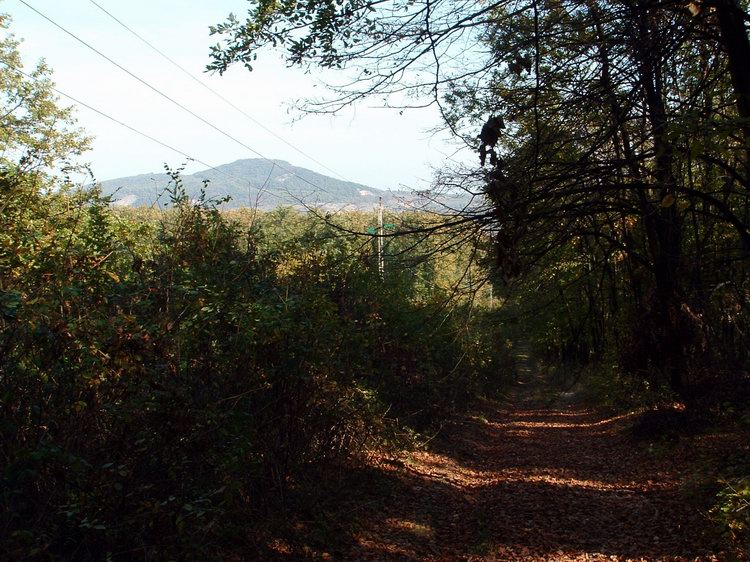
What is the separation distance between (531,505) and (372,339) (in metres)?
3.53

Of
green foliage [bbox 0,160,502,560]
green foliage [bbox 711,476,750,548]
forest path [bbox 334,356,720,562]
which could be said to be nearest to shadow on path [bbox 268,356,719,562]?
forest path [bbox 334,356,720,562]

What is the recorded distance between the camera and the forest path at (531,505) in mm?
7405

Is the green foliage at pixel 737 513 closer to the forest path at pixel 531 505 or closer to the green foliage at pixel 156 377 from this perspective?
the forest path at pixel 531 505

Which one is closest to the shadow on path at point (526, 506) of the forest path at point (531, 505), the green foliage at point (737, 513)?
the forest path at point (531, 505)

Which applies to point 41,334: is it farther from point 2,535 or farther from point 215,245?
point 215,245

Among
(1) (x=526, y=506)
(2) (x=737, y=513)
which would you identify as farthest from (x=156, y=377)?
(1) (x=526, y=506)

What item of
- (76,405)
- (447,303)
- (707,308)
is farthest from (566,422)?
(76,405)

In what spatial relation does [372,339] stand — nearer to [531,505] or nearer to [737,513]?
[531,505]

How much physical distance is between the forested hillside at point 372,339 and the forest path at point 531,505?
0.20 feet

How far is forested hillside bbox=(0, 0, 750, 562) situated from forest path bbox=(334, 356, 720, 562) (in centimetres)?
6

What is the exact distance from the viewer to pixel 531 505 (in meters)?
9.41

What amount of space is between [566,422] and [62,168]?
1775 centimetres

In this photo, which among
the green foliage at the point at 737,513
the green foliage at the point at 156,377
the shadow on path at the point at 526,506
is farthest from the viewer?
the shadow on path at the point at 526,506

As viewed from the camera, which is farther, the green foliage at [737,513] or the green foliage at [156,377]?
the green foliage at [737,513]
